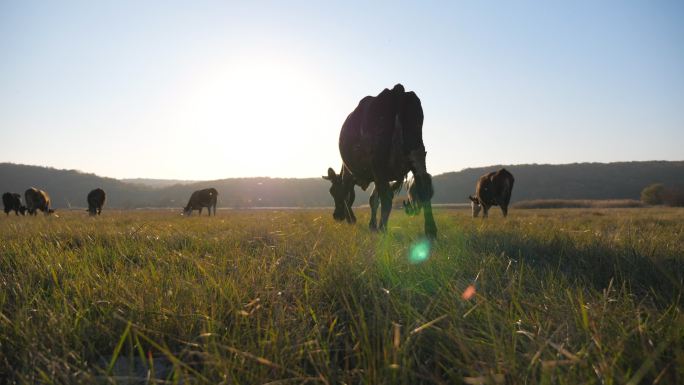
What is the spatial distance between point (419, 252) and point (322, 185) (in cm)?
12867

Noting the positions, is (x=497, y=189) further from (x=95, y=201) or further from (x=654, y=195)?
(x=654, y=195)

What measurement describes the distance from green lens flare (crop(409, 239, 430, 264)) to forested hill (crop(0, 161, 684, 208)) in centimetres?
9261

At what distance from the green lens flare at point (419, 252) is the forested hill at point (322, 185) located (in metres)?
92.6

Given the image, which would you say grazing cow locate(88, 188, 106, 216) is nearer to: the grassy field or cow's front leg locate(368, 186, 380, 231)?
cow's front leg locate(368, 186, 380, 231)

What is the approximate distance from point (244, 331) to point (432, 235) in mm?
4002

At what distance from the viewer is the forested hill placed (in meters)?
101

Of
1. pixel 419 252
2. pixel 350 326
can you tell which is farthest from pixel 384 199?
pixel 350 326

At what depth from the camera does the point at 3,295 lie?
2316 mm

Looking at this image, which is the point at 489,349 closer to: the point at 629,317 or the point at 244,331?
the point at 629,317

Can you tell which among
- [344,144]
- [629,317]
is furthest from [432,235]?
[629,317]

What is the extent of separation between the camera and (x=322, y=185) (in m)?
132

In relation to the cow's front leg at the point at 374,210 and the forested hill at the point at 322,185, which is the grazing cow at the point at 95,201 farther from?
the forested hill at the point at 322,185

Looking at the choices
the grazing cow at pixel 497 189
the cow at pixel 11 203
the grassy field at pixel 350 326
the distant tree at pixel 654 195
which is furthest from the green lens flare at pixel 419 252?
the distant tree at pixel 654 195

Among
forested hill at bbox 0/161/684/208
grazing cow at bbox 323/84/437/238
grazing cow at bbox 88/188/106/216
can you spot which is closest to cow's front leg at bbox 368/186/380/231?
grazing cow at bbox 323/84/437/238
